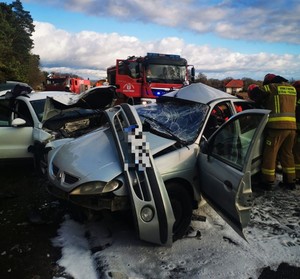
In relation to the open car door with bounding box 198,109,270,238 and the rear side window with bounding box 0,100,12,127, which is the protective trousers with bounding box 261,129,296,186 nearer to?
the open car door with bounding box 198,109,270,238

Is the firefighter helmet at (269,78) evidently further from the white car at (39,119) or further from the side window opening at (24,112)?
the side window opening at (24,112)

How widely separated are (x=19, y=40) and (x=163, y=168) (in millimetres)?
59676

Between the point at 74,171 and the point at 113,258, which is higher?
the point at 74,171

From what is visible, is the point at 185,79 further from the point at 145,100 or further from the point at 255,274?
the point at 255,274

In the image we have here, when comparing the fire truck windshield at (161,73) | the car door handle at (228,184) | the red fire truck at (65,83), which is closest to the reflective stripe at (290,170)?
the car door handle at (228,184)

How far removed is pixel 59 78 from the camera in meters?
28.6

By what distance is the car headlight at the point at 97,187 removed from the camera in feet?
10.6

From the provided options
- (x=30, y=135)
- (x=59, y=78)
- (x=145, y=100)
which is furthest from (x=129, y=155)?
(x=59, y=78)

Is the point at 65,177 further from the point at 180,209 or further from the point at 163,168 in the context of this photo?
the point at 180,209

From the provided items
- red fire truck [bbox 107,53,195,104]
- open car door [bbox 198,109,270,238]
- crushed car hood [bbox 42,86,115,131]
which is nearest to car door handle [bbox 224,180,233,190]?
open car door [bbox 198,109,270,238]

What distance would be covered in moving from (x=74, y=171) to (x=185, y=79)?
10.6 meters

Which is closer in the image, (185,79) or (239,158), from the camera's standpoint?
(239,158)

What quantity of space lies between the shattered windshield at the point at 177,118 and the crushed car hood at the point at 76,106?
1.52m

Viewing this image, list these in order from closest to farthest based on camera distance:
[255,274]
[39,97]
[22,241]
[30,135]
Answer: [255,274] → [22,241] → [30,135] → [39,97]
